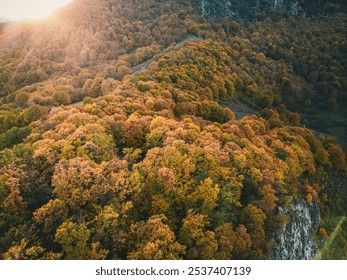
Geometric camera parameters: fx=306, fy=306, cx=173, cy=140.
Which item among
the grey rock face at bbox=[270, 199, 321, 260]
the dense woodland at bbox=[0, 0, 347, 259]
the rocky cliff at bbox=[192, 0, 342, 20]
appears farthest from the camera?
the rocky cliff at bbox=[192, 0, 342, 20]

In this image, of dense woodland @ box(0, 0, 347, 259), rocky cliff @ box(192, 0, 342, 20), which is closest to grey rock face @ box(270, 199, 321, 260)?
dense woodland @ box(0, 0, 347, 259)

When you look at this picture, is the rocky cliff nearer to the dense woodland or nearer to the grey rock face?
the dense woodland

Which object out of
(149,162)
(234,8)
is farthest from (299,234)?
(234,8)

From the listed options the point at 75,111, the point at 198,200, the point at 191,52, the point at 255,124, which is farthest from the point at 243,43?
the point at 198,200

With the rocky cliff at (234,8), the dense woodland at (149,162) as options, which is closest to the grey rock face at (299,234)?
the dense woodland at (149,162)

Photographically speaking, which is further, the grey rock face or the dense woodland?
the grey rock face

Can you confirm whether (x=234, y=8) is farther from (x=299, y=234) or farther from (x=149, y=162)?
(x=149, y=162)

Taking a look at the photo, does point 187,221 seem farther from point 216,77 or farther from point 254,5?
point 254,5

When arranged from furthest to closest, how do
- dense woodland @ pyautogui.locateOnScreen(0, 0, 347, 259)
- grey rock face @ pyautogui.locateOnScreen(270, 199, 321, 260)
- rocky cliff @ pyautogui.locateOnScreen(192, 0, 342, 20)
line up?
rocky cliff @ pyautogui.locateOnScreen(192, 0, 342, 20)
grey rock face @ pyautogui.locateOnScreen(270, 199, 321, 260)
dense woodland @ pyautogui.locateOnScreen(0, 0, 347, 259)
